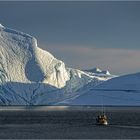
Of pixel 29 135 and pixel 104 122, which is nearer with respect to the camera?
pixel 29 135

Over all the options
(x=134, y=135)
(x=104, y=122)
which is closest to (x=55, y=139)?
(x=134, y=135)

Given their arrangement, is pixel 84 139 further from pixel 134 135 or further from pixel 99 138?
pixel 134 135

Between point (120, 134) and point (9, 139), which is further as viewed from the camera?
point (120, 134)

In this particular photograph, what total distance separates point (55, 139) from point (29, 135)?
13415 millimetres

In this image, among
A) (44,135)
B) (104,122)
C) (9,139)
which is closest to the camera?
(9,139)

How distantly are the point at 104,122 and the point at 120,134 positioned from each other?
50.8 meters

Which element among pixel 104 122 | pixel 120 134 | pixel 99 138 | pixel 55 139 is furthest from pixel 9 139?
pixel 104 122

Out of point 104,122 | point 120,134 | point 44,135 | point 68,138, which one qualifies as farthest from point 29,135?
point 104,122

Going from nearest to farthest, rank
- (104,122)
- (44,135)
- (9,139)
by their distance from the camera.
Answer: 1. (9,139)
2. (44,135)
3. (104,122)

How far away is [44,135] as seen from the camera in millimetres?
135125

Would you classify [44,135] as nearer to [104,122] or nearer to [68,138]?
[68,138]

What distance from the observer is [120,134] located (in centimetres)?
14025

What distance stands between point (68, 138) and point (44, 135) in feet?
32.5

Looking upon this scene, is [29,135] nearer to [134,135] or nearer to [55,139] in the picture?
[55,139]
